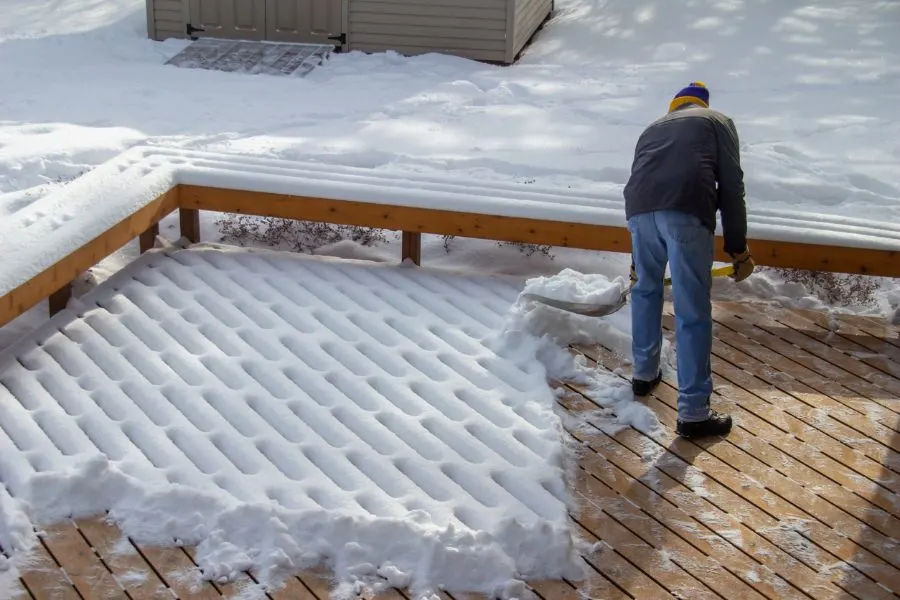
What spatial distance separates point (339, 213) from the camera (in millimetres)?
5602

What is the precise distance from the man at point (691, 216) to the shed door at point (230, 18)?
734 cm

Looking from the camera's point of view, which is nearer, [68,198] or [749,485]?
[749,485]

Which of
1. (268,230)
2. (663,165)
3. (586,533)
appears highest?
(663,165)

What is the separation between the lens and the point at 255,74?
32.9 ft

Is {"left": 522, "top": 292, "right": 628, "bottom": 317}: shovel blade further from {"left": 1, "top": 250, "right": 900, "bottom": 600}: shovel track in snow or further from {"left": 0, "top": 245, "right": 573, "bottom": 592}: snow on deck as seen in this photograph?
{"left": 0, "top": 245, "right": 573, "bottom": 592}: snow on deck

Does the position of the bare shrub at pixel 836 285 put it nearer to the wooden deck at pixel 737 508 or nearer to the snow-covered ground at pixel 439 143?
the snow-covered ground at pixel 439 143

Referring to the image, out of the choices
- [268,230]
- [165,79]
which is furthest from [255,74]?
[268,230]

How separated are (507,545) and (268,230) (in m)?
3.07

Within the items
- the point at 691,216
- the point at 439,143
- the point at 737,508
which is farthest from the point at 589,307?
the point at 439,143

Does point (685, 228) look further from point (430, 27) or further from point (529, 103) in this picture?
point (430, 27)

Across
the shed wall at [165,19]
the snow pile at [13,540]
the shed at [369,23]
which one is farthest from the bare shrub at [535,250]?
the shed wall at [165,19]

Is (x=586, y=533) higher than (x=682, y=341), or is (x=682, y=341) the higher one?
(x=682, y=341)

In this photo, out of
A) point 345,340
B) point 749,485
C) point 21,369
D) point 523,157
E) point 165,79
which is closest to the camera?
point 749,485

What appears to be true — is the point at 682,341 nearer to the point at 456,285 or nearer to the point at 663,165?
the point at 663,165
